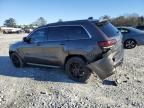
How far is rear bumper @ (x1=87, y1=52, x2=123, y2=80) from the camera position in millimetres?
7062

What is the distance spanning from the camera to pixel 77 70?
7.73 meters

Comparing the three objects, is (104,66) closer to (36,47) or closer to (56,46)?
(56,46)

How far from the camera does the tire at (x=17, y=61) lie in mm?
9769

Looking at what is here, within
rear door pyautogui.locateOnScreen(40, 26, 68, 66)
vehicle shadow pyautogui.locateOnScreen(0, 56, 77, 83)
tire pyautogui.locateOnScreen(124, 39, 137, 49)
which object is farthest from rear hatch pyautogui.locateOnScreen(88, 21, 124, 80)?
tire pyautogui.locateOnScreen(124, 39, 137, 49)

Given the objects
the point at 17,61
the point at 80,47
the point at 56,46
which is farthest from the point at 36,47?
the point at 80,47

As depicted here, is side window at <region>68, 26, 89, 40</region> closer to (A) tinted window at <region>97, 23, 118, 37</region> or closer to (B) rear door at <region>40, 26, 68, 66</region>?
(B) rear door at <region>40, 26, 68, 66</region>

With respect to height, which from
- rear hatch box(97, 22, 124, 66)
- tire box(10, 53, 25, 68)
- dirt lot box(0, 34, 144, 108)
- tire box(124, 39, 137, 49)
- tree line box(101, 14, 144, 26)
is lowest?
dirt lot box(0, 34, 144, 108)

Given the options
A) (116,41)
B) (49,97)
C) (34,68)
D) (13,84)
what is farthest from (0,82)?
(116,41)

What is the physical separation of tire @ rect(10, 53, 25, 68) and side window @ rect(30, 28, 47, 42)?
116cm

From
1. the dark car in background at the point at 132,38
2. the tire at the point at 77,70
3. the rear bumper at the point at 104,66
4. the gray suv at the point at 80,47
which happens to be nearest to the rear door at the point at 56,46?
the gray suv at the point at 80,47

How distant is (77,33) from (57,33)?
0.90 meters

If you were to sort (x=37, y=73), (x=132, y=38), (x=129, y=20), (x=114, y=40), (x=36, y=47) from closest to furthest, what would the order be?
(x=114, y=40) → (x=37, y=73) → (x=36, y=47) → (x=132, y=38) → (x=129, y=20)

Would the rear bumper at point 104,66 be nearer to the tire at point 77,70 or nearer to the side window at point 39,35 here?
the tire at point 77,70

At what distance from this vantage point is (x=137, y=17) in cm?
5956
